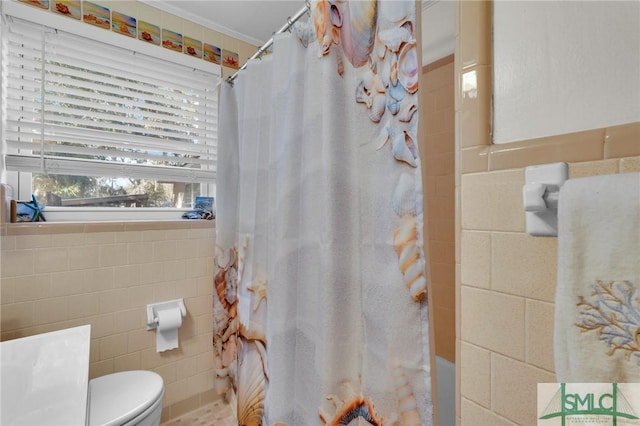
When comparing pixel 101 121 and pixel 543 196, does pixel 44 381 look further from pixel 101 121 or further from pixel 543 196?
pixel 543 196

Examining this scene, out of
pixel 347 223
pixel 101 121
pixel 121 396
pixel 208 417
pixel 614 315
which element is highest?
pixel 101 121

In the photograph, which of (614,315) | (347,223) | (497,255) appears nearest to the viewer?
(614,315)

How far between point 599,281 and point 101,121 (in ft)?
6.21

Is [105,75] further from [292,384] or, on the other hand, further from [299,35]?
[292,384]

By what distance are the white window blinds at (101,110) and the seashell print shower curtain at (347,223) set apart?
32.8 inches

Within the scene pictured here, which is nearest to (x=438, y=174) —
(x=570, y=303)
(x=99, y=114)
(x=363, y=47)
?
(x=363, y=47)

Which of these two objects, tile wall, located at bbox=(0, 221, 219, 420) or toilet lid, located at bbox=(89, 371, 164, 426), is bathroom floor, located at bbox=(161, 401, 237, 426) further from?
toilet lid, located at bbox=(89, 371, 164, 426)

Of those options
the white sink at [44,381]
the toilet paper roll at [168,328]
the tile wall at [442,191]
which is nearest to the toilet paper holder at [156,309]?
the toilet paper roll at [168,328]

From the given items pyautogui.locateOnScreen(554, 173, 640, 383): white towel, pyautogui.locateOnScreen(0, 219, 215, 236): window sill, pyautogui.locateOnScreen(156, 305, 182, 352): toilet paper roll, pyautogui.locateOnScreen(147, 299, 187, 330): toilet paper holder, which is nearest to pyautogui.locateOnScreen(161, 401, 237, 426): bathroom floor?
pyautogui.locateOnScreen(156, 305, 182, 352): toilet paper roll

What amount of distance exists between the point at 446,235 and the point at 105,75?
2037 mm

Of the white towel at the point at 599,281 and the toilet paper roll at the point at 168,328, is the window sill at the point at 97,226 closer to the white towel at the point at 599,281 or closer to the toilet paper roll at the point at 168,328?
the toilet paper roll at the point at 168,328

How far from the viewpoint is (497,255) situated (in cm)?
55

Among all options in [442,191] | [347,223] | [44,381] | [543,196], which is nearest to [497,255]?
[543,196]

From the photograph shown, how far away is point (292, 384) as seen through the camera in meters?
0.96
